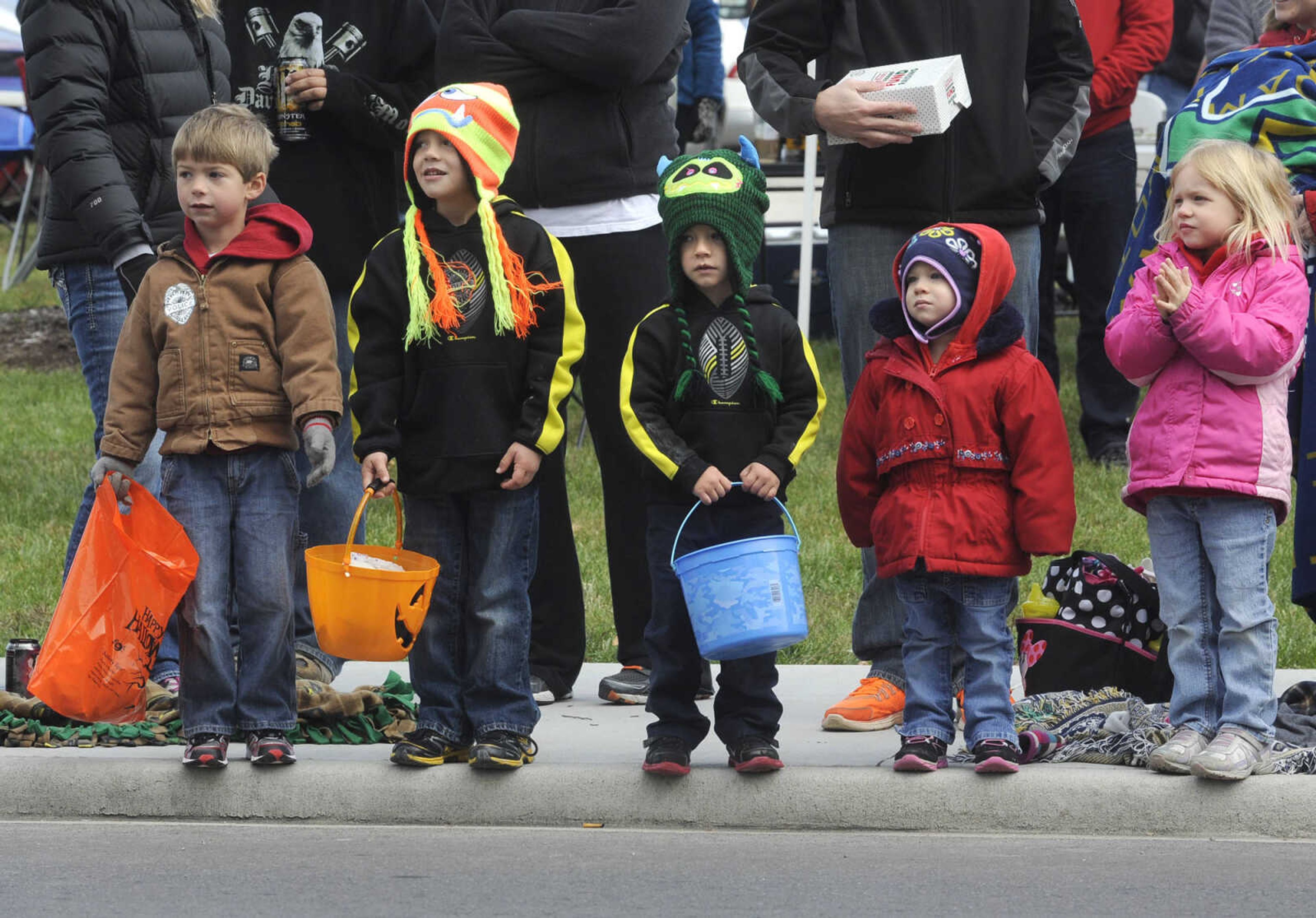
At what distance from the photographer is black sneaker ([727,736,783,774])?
489 cm

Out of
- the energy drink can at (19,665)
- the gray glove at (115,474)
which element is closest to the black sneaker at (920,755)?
the gray glove at (115,474)

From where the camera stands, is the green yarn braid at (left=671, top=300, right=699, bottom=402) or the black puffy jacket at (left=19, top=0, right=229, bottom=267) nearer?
the green yarn braid at (left=671, top=300, right=699, bottom=402)

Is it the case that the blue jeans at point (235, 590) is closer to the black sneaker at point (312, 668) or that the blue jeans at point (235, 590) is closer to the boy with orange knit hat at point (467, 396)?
the boy with orange knit hat at point (467, 396)

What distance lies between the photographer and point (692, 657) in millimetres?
4934

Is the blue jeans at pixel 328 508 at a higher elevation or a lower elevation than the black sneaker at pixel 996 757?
higher

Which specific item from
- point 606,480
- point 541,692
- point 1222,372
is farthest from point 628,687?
point 1222,372

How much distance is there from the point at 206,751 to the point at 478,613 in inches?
30.8

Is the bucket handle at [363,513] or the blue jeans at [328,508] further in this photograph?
the blue jeans at [328,508]

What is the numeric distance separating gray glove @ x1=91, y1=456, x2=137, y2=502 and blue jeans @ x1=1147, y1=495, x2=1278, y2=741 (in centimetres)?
268

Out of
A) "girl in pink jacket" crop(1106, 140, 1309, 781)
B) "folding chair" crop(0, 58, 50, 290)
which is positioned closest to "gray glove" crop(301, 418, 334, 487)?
"girl in pink jacket" crop(1106, 140, 1309, 781)

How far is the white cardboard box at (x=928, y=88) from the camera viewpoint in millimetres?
5340

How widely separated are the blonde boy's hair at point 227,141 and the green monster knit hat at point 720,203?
110 cm

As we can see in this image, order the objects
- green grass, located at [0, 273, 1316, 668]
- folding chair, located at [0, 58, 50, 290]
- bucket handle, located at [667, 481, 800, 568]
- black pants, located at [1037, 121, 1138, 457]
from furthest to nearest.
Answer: folding chair, located at [0, 58, 50, 290] → black pants, located at [1037, 121, 1138, 457] → green grass, located at [0, 273, 1316, 668] → bucket handle, located at [667, 481, 800, 568]

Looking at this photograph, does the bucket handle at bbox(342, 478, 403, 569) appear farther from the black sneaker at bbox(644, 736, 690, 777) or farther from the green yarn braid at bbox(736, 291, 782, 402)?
the green yarn braid at bbox(736, 291, 782, 402)
